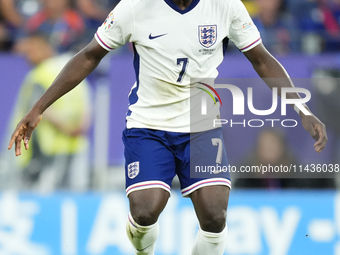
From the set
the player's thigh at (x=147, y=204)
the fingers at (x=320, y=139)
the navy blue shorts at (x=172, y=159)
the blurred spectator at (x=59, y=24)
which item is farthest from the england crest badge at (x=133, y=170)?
the blurred spectator at (x=59, y=24)

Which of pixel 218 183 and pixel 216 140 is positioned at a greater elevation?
pixel 216 140

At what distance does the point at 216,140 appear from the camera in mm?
3697

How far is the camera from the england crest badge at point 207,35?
11.7 ft

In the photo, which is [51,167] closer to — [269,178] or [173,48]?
[269,178]

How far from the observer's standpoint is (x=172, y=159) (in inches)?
143

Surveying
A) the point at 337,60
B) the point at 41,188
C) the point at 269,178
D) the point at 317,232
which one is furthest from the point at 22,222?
the point at 337,60

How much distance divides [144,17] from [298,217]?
9.88 feet

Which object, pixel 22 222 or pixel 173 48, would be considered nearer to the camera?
pixel 173 48

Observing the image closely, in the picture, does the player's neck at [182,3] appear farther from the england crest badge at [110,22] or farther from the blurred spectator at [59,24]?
the blurred spectator at [59,24]

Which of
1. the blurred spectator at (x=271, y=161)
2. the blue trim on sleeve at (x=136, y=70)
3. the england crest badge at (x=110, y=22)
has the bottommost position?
the blurred spectator at (x=271, y=161)

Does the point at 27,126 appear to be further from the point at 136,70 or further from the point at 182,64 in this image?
the point at 182,64

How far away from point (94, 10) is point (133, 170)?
3750 mm

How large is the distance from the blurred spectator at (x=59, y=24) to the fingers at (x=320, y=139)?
3435mm

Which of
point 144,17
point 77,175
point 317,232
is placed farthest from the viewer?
point 77,175
